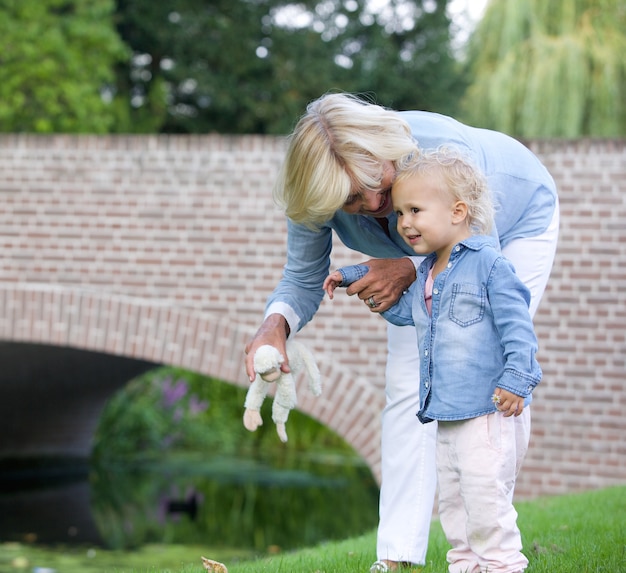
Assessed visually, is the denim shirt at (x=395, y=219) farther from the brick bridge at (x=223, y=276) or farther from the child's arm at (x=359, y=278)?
the brick bridge at (x=223, y=276)

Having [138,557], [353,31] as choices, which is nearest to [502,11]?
[353,31]

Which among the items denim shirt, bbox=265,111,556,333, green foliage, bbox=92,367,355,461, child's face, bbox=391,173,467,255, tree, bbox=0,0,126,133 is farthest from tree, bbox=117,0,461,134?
child's face, bbox=391,173,467,255

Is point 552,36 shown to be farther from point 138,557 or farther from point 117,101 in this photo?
point 138,557

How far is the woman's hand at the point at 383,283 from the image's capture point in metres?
2.94

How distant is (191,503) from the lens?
1029 centimetres

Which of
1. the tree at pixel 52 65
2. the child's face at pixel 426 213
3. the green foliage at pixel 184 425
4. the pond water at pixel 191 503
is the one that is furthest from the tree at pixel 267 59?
the child's face at pixel 426 213

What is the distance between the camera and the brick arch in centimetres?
723

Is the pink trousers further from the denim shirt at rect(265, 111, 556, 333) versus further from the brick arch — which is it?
the brick arch

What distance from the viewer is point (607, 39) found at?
42.7ft

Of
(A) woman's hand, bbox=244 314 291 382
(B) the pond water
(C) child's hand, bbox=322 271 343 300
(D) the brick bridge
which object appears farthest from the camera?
(B) the pond water

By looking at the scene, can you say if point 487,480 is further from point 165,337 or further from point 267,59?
point 267,59

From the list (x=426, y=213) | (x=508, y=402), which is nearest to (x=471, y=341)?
(x=508, y=402)

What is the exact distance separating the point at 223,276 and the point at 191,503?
147 inches

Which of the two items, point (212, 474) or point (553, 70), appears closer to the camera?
point (212, 474)
